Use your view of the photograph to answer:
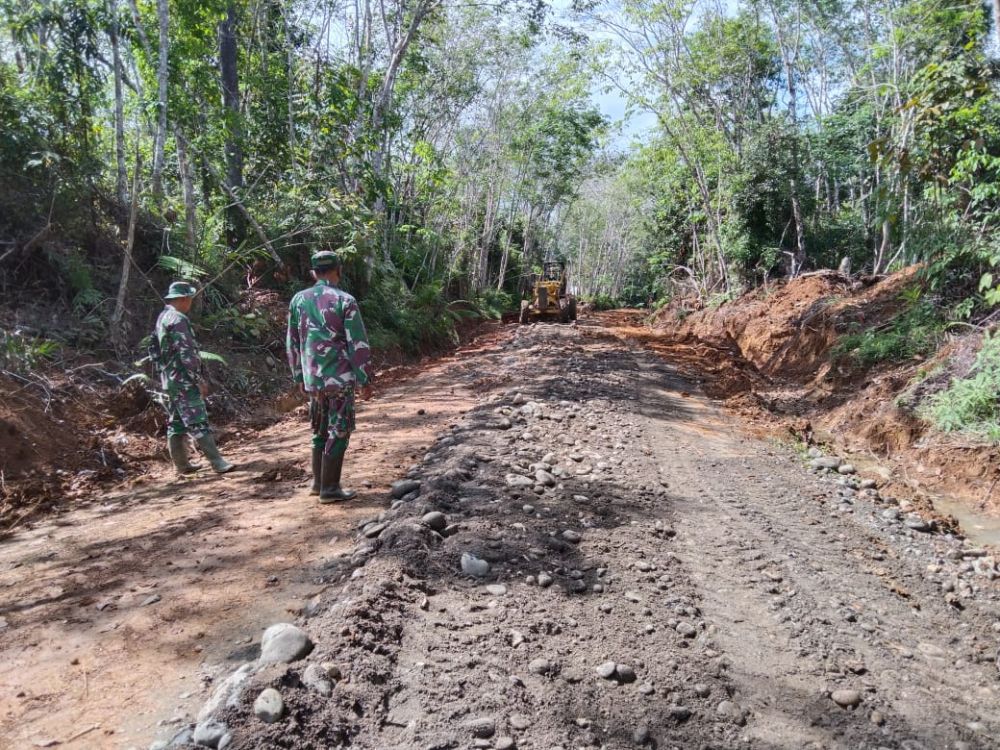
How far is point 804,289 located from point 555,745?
551 inches

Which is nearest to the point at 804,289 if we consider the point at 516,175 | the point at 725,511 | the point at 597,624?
the point at 725,511

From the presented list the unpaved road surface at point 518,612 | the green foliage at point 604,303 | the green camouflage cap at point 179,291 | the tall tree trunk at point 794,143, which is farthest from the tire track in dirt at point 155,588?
the green foliage at point 604,303

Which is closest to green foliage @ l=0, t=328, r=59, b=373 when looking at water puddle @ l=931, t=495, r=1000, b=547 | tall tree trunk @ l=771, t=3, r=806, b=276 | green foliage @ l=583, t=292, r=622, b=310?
water puddle @ l=931, t=495, r=1000, b=547

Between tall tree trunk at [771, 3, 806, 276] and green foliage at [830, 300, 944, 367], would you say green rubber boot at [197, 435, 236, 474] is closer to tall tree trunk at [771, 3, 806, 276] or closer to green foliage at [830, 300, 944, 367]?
green foliage at [830, 300, 944, 367]

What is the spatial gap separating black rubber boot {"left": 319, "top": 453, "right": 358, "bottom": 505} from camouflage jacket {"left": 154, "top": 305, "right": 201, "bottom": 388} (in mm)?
1852

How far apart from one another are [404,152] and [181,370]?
608 inches

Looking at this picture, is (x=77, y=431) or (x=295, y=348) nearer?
(x=295, y=348)

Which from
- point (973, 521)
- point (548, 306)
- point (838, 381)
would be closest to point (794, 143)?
point (548, 306)

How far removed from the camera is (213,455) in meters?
5.71

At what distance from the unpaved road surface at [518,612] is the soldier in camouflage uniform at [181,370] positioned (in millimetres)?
567

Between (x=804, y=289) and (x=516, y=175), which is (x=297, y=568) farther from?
(x=516, y=175)

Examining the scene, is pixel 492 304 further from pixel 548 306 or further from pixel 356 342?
pixel 356 342

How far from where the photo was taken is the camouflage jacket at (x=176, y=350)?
558 centimetres

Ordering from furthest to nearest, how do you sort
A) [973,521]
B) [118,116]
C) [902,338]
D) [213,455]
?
[902,338], [118,116], [213,455], [973,521]
